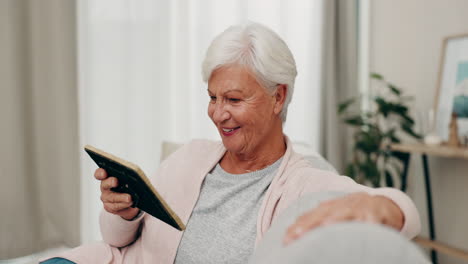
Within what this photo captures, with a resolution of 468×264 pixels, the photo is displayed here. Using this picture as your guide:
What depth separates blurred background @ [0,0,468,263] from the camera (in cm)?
204

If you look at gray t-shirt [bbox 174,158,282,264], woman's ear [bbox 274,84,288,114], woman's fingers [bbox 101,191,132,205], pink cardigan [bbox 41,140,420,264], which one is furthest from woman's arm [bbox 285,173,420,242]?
woman's fingers [bbox 101,191,132,205]

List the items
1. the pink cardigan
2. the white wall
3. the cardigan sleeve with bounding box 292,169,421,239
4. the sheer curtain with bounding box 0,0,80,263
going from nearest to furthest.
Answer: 1. the cardigan sleeve with bounding box 292,169,421,239
2. the pink cardigan
3. the sheer curtain with bounding box 0,0,80,263
4. the white wall

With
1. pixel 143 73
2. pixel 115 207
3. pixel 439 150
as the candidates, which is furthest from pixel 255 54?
pixel 439 150

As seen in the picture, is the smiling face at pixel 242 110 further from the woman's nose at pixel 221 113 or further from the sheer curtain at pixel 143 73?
the sheer curtain at pixel 143 73

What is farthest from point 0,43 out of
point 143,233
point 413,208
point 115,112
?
point 413,208

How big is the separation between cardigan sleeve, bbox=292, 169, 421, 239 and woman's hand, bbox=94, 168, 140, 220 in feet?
1.47

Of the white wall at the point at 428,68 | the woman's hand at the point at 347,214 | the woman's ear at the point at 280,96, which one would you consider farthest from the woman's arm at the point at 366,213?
the white wall at the point at 428,68

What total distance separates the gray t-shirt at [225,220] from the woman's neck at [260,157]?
31 mm

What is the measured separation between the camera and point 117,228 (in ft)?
3.88

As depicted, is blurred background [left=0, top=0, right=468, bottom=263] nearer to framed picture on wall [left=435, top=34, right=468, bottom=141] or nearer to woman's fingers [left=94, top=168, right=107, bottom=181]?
framed picture on wall [left=435, top=34, right=468, bottom=141]

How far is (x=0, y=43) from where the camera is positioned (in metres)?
1.96

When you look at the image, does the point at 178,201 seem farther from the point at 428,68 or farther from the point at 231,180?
the point at 428,68

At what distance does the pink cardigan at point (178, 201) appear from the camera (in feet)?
3.35

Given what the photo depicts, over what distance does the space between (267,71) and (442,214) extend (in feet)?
7.10
